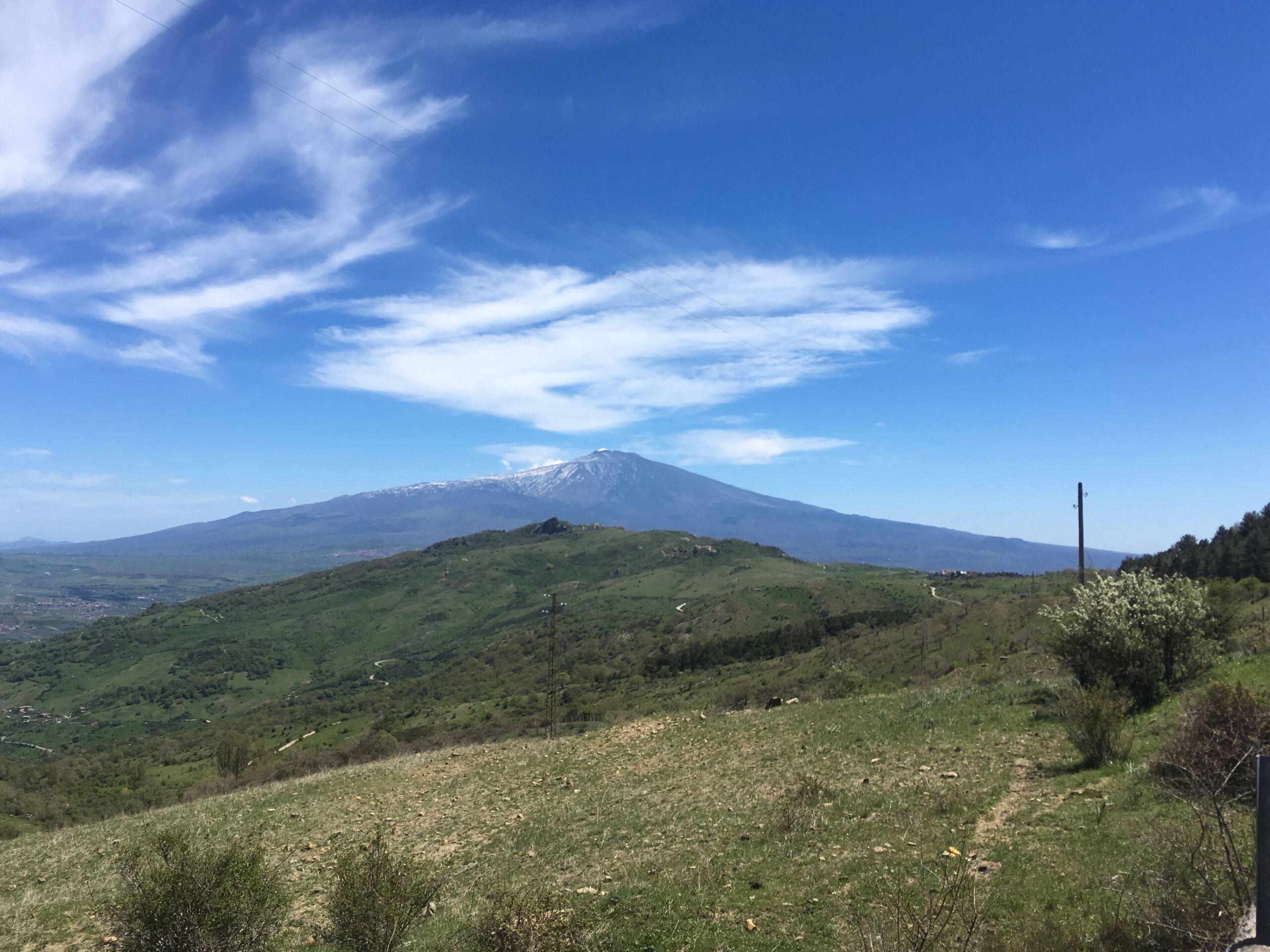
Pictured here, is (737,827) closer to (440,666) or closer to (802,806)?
(802,806)

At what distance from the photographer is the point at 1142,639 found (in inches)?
614

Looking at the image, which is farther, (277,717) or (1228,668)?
(277,717)

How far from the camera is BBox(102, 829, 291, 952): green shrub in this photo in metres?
6.54

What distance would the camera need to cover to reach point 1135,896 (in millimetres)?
6262

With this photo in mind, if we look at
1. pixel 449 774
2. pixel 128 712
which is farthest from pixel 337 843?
pixel 128 712

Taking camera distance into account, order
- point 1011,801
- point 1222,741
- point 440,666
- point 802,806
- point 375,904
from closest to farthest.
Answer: point 375,904, point 1222,741, point 1011,801, point 802,806, point 440,666

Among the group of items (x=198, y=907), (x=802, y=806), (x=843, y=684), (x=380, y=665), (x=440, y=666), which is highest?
(x=198, y=907)

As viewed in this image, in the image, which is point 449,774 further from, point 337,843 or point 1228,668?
point 1228,668

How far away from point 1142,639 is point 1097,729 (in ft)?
17.4

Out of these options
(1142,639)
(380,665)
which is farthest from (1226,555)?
(380,665)

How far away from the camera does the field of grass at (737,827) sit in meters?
7.76

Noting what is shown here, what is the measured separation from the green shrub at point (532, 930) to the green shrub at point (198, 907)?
2.17m

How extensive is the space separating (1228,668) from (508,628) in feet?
544

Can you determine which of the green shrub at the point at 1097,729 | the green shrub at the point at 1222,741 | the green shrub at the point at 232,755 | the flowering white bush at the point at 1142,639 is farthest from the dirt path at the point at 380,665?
the green shrub at the point at 1222,741
